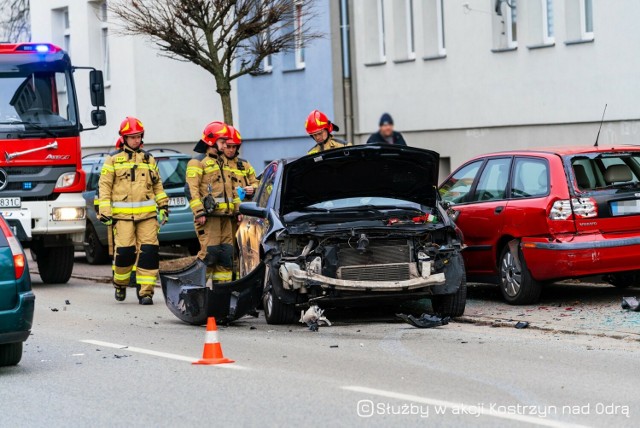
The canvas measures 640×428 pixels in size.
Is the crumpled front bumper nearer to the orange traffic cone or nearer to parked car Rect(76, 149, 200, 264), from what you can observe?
the orange traffic cone

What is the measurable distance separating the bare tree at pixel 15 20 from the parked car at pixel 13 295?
31813mm

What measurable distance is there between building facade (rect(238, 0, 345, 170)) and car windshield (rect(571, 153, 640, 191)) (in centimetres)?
1439

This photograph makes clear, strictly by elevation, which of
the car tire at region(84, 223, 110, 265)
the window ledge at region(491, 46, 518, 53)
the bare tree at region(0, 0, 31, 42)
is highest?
the bare tree at region(0, 0, 31, 42)

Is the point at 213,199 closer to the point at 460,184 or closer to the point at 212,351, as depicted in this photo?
the point at 460,184

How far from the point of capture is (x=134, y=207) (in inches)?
619

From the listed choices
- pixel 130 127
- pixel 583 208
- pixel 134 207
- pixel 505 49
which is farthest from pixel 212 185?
pixel 505 49

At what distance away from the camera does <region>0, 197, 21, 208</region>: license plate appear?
17.9 metres

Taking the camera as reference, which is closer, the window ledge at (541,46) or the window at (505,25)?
the window ledge at (541,46)

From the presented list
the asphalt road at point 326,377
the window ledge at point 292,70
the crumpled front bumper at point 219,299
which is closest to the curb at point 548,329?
the asphalt road at point 326,377

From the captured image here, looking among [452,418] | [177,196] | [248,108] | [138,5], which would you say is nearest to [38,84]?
[177,196]

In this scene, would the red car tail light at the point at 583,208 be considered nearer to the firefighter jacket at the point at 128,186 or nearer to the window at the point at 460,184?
the window at the point at 460,184

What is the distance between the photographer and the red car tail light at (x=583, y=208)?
43.7 ft

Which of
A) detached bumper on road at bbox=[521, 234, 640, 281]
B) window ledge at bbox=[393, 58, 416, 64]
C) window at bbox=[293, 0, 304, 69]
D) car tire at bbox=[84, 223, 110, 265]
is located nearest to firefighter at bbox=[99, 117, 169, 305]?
detached bumper on road at bbox=[521, 234, 640, 281]

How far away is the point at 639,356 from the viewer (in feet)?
34.3
